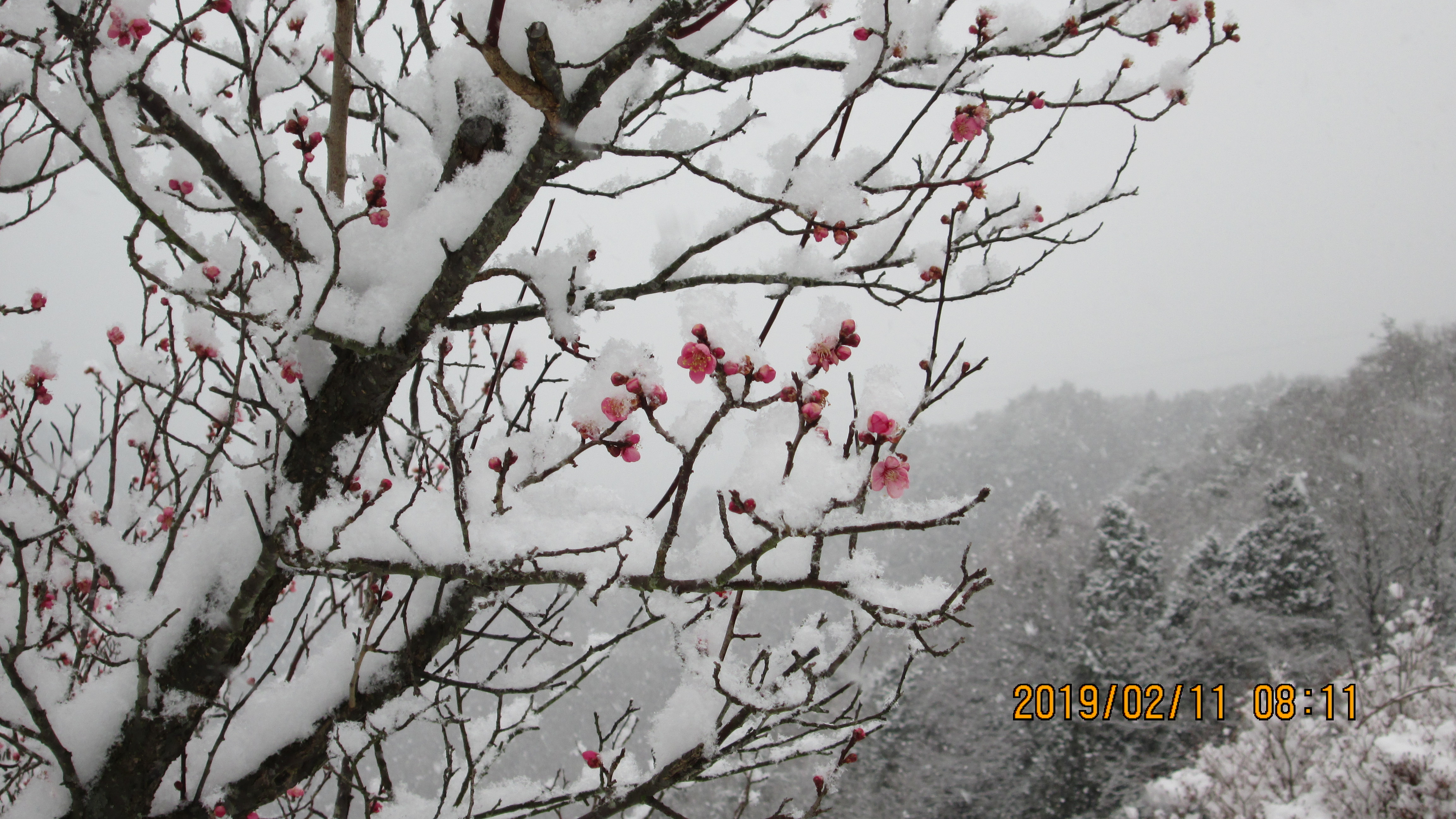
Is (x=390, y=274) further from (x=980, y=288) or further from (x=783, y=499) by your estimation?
(x=980, y=288)

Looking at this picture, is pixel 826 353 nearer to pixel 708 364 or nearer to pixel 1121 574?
pixel 708 364

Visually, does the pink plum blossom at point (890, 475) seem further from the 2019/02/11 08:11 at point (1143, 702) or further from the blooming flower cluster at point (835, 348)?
the 2019/02/11 08:11 at point (1143, 702)

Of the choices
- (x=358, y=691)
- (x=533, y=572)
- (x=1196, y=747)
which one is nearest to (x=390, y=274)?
(x=533, y=572)

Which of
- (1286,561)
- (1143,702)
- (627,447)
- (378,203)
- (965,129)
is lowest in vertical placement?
(1143,702)

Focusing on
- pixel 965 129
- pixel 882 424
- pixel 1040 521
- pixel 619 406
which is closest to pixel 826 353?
pixel 882 424

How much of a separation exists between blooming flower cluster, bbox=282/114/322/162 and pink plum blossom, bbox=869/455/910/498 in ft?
6.29

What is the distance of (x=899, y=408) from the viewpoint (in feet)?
3.99

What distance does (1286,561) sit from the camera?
635 inches

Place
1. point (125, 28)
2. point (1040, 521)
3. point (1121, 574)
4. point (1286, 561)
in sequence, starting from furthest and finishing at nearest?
1. point (1040, 521)
2. point (1121, 574)
3. point (1286, 561)
4. point (125, 28)

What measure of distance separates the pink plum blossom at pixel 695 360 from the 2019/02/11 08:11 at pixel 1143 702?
462 inches

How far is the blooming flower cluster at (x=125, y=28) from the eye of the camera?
5.85 ft

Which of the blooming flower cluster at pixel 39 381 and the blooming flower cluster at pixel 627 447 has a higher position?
the blooming flower cluster at pixel 39 381

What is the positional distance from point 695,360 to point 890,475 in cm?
41

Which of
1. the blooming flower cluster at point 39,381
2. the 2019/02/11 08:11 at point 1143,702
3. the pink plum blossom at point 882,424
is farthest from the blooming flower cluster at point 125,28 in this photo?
the 2019/02/11 08:11 at point 1143,702
